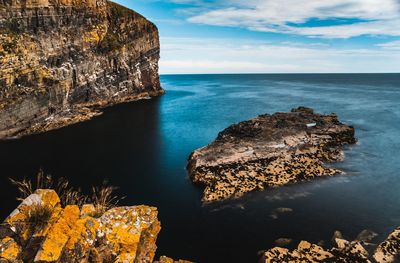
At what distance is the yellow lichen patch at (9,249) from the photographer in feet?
37.4

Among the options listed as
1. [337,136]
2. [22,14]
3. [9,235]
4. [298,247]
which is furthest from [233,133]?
[22,14]

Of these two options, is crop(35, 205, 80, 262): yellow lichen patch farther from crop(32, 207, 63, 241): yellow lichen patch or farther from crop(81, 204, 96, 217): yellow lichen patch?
crop(81, 204, 96, 217): yellow lichen patch

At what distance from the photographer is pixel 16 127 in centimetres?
4781

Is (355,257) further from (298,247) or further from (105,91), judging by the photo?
(105,91)

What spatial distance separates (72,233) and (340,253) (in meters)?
15.2

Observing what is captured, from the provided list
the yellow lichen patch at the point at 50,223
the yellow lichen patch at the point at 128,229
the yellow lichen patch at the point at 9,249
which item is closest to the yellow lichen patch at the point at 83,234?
the yellow lichen patch at the point at 128,229

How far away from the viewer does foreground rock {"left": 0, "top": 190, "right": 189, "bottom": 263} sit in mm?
11844

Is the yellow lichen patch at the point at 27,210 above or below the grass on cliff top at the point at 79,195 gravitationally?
above

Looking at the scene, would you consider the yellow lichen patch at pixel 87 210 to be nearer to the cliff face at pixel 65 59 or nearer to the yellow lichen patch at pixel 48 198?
the yellow lichen patch at pixel 48 198

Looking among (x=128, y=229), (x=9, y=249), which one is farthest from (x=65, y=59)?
(x=9, y=249)

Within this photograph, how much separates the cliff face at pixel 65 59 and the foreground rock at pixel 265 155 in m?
34.1

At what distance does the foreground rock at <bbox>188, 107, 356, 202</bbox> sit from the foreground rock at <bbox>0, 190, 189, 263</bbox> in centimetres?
1170

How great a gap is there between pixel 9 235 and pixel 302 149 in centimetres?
2985

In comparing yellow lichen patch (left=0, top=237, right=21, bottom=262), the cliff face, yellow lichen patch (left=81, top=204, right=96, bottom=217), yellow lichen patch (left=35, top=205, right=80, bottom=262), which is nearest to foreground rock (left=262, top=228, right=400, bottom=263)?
yellow lichen patch (left=81, top=204, right=96, bottom=217)
